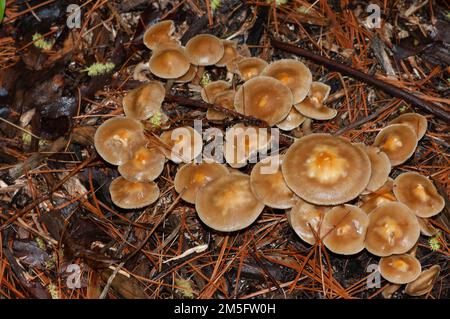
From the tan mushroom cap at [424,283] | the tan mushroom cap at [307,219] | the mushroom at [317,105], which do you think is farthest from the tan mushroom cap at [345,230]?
the mushroom at [317,105]

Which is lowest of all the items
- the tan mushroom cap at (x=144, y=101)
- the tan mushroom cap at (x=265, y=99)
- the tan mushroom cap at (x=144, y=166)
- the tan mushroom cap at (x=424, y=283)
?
the tan mushroom cap at (x=424, y=283)

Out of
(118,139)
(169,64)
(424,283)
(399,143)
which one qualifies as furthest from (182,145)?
(424,283)

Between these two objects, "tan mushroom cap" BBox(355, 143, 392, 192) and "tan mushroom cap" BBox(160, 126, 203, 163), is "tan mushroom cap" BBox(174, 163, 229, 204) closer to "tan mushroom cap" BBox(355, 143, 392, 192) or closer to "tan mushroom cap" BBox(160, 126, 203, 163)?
"tan mushroom cap" BBox(160, 126, 203, 163)

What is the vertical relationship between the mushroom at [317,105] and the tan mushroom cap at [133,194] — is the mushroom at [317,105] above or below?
above

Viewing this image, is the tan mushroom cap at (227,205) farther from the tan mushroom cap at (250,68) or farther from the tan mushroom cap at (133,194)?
the tan mushroom cap at (250,68)

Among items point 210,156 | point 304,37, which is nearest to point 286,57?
point 304,37
